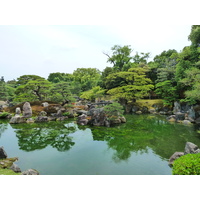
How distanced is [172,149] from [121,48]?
2650 cm

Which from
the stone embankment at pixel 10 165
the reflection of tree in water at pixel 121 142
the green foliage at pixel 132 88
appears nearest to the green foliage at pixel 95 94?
the green foliage at pixel 132 88

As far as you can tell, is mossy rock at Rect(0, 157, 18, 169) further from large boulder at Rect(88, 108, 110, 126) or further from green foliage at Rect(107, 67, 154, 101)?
green foliage at Rect(107, 67, 154, 101)

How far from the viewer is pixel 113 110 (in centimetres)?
1324

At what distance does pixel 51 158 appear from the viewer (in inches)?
260

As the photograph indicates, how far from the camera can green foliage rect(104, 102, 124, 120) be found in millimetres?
12953

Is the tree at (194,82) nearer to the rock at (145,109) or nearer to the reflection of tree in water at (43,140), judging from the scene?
the rock at (145,109)

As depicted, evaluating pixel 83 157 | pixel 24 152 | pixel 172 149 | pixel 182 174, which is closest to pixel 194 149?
pixel 172 149

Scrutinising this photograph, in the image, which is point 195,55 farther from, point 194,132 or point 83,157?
point 83,157

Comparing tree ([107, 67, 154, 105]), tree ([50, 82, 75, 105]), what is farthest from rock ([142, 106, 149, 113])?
tree ([50, 82, 75, 105])

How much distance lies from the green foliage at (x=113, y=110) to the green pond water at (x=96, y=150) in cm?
232

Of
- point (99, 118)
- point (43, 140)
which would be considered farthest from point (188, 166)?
point (99, 118)

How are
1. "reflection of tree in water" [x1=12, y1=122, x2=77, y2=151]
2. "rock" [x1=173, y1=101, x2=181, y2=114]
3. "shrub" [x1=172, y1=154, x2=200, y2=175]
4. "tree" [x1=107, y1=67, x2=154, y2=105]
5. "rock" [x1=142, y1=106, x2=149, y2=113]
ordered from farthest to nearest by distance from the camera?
"rock" [x1=142, y1=106, x2=149, y2=113]
"tree" [x1=107, y1=67, x2=154, y2=105]
"rock" [x1=173, y1=101, x2=181, y2=114]
"reflection of tree in water" [x1=12, y1=122, x2=77, y2=151]
"shrub" [x1=172, y1=154, x2=200, y2=175]

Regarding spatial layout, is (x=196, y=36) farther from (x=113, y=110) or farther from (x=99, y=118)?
(x=99, y=118)

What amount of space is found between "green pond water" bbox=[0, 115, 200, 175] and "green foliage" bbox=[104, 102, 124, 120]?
7.63 feet
